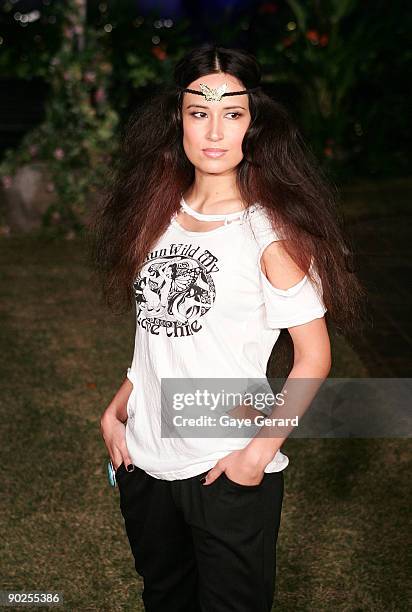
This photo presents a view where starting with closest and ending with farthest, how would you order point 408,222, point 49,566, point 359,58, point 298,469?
point 49,566 < point 298,469 < point 408,222 < point 359,58

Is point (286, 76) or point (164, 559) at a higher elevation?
point (164, 559)

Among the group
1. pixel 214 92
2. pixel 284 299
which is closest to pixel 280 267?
pixel 284 299

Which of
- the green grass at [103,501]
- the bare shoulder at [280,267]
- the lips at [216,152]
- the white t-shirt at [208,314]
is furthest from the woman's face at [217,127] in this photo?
the green grass at [103,501]

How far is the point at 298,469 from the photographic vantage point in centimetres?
432

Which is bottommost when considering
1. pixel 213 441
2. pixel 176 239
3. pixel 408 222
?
pixel 408 222

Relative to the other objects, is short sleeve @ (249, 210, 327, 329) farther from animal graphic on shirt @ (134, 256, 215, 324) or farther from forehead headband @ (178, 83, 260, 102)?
forehead headband @ (178, 83, 260, 102)

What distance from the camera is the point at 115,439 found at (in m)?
2.46

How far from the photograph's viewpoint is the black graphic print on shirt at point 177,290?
7.20 feet

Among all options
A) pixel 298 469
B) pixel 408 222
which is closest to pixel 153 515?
pixel 298 469

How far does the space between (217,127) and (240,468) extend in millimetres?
744

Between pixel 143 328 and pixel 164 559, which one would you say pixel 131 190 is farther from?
pixel 164 559

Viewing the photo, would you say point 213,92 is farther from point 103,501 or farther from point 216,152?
point 103,501

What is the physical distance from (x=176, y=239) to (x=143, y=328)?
0.71ft

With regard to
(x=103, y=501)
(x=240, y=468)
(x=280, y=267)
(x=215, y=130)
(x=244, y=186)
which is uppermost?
(x=215, y=130)
